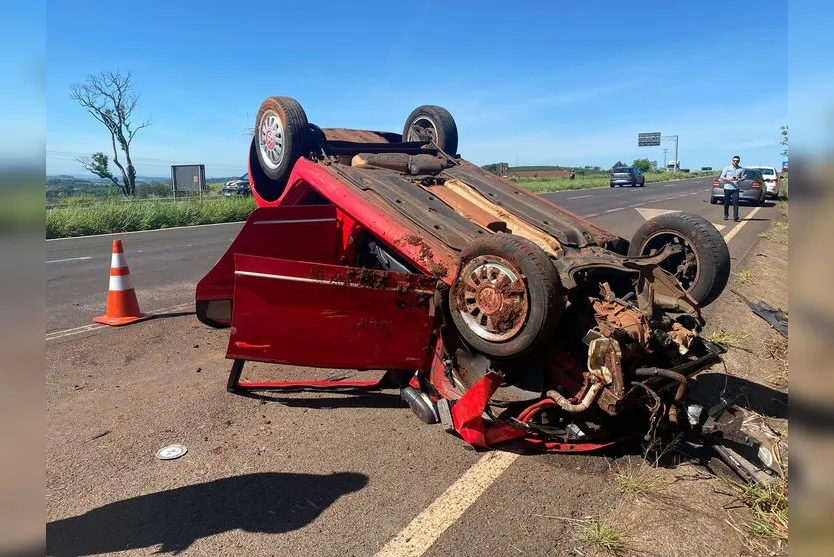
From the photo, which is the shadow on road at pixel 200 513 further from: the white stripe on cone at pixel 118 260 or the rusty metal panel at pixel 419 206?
the white stripe on cone at pixel 118 260

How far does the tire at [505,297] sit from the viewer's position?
3.04m

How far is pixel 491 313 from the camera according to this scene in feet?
10.7

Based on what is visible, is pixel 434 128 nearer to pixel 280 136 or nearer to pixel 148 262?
pixel 280 136

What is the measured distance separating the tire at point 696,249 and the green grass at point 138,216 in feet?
47.7

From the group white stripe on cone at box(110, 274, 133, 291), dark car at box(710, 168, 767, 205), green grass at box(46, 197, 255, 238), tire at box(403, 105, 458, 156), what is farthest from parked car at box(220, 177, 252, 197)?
tire at box(403, 105, 458, 156)

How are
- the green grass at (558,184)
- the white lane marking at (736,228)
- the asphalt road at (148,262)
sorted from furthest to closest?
the green grass at (558,184), the white lane marking at (736,228), the asphalt road at (148,262)

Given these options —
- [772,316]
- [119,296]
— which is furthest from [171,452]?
[772,316]

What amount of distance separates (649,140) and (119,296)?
4122 inches

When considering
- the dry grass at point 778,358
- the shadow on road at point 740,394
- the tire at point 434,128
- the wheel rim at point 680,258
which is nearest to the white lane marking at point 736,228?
the dry grass at point 778,358

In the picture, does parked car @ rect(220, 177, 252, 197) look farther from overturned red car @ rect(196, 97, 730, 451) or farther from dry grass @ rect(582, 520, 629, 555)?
dry grass @ rect(582, 520, 629, 555)

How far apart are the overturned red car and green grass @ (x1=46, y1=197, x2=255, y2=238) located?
42.9ft
